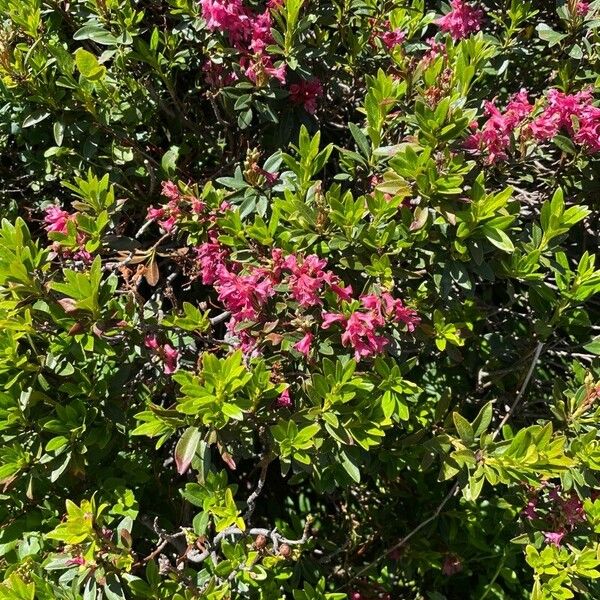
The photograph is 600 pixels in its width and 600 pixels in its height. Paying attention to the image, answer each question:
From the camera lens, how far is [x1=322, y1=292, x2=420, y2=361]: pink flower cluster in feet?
6.47

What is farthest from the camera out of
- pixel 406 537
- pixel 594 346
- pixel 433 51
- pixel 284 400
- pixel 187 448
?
pixel 406 537

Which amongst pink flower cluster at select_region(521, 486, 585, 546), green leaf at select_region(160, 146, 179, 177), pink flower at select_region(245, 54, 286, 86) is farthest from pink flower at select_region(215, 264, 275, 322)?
pink flower cluster at select_region(521, 486, 585, 546)

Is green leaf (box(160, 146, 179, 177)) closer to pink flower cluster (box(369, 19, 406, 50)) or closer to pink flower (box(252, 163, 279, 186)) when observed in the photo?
pink flower (box(252, 163, 279, 186))

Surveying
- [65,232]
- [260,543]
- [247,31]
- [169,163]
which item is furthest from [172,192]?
[260,543]

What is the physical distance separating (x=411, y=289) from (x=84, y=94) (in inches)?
47.8

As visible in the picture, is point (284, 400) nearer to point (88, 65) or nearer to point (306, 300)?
point (306, 300)

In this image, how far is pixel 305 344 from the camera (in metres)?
2.05

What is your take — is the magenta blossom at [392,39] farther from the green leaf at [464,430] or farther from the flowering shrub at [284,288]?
the green leaf at [464,430]

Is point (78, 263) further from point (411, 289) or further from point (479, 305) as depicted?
point (479, 305)

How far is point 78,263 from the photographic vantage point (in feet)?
7.59

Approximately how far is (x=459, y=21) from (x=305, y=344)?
1385mm

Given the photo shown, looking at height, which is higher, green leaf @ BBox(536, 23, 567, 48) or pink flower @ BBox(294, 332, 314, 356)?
green leaf @ BBox(536, 23, 567, 48)

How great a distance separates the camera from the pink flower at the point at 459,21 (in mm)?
2639

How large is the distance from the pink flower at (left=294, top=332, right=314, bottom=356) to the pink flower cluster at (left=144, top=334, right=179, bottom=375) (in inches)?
15.5
